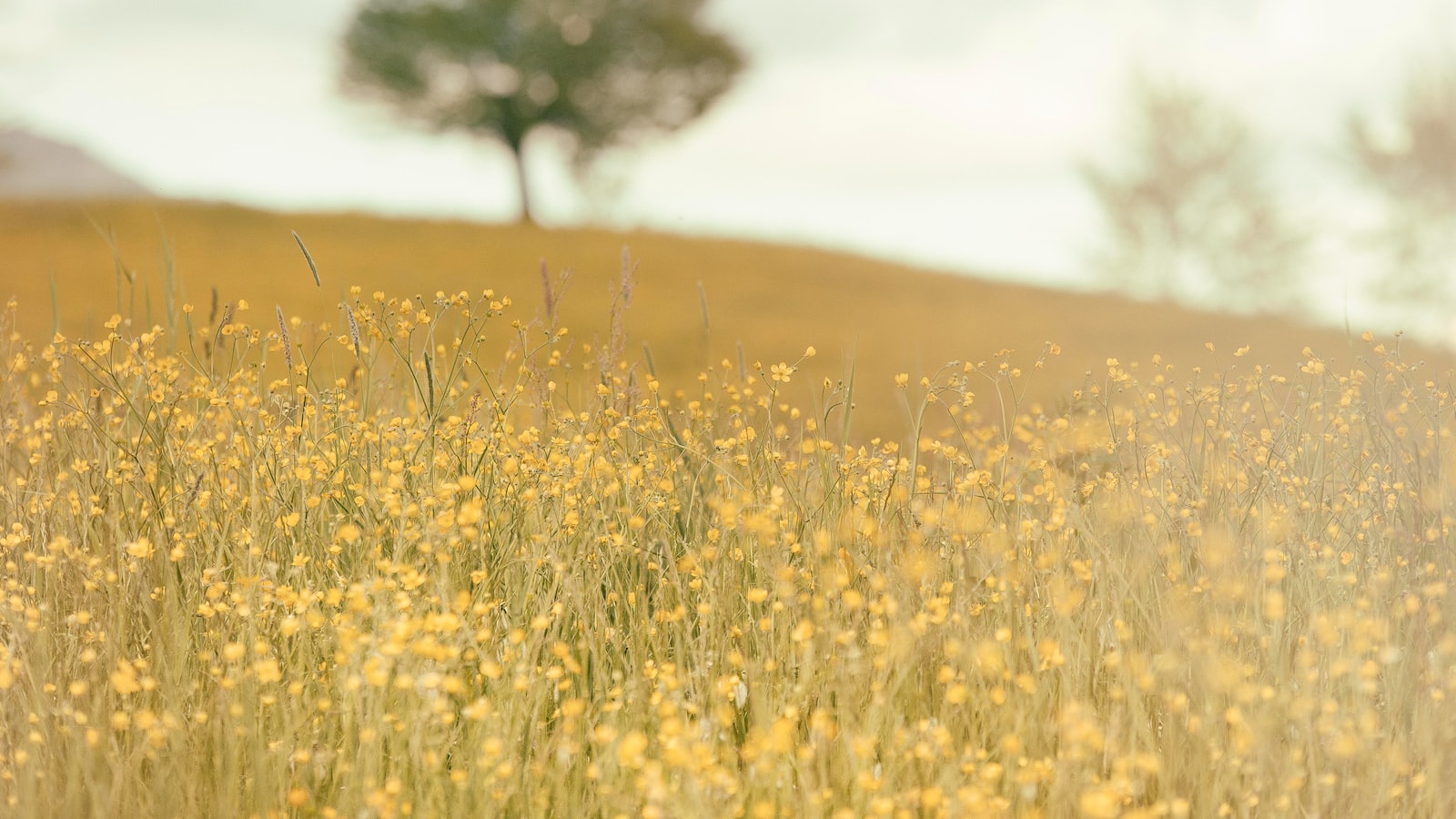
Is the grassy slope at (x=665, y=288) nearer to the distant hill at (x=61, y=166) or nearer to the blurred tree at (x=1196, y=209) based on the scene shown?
the blurred tree at (x=1196, y=209)

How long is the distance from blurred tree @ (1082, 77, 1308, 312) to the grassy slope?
658 cm

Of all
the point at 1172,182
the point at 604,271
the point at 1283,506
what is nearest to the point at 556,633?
the point at 1283,506

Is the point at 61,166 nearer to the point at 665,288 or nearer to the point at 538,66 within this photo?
the point at 538,66

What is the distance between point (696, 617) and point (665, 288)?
15.4 metres

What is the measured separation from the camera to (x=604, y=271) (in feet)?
60.6

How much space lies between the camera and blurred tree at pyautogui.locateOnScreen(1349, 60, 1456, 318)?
23.0 metres

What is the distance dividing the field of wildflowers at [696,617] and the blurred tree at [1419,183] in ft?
75.2

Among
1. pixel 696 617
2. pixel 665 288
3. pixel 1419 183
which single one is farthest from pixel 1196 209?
pixel 696 617

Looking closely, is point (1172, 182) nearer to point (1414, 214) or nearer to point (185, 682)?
point (1414, 214)

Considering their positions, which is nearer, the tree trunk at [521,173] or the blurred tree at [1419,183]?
the blurred tree at [1419,183]

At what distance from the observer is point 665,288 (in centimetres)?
1848

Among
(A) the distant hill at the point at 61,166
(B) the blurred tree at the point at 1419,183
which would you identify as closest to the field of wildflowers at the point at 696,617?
(B) the blurred tree at the point at 1419,183

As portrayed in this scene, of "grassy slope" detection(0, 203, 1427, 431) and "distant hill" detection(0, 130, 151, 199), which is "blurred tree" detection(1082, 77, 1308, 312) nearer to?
"grassy slope" detection(0, 203, 1427, 431)

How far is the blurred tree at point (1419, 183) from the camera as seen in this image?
75.5 feet
